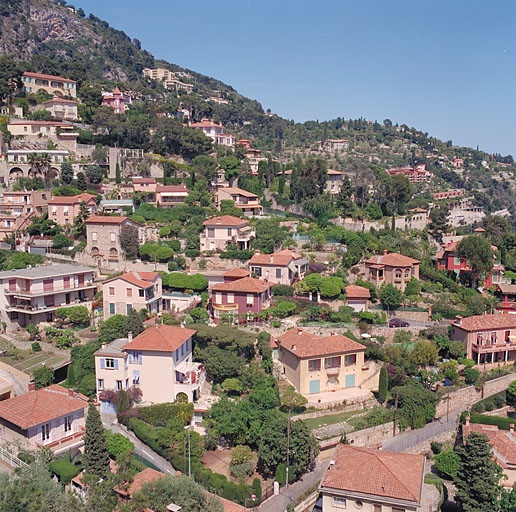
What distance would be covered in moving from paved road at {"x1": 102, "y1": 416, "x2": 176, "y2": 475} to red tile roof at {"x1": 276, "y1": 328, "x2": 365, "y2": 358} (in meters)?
9.25

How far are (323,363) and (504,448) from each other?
32.2 feet

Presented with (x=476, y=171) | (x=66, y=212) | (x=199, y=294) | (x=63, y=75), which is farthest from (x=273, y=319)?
(x=476, y=171)

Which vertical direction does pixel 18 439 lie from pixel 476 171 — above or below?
below

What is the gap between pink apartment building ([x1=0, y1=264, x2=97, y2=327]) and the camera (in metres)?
37.7

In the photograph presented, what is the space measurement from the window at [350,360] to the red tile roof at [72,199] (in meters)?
27.4

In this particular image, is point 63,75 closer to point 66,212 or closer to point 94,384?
point 66,212

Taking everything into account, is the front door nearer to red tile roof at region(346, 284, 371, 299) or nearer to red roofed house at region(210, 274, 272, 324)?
red roofed house at region(210, 274, 272, 324)

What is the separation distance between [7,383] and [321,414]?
1587cm

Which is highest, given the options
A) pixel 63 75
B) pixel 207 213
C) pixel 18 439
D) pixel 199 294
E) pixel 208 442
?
pixel 63 75

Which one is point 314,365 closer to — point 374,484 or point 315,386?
point 315,386

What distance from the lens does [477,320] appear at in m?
37.9

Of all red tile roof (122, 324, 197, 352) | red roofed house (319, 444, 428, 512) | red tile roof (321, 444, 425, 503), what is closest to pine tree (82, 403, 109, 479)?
red tile roof (122, 324, 197, 352)

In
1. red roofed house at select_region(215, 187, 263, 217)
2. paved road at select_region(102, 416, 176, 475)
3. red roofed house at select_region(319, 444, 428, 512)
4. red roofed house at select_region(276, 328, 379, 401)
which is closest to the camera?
red roofed house at select_region(319, 444, 428, 512)

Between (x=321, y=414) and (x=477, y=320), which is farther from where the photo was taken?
(x=477, y=320)
